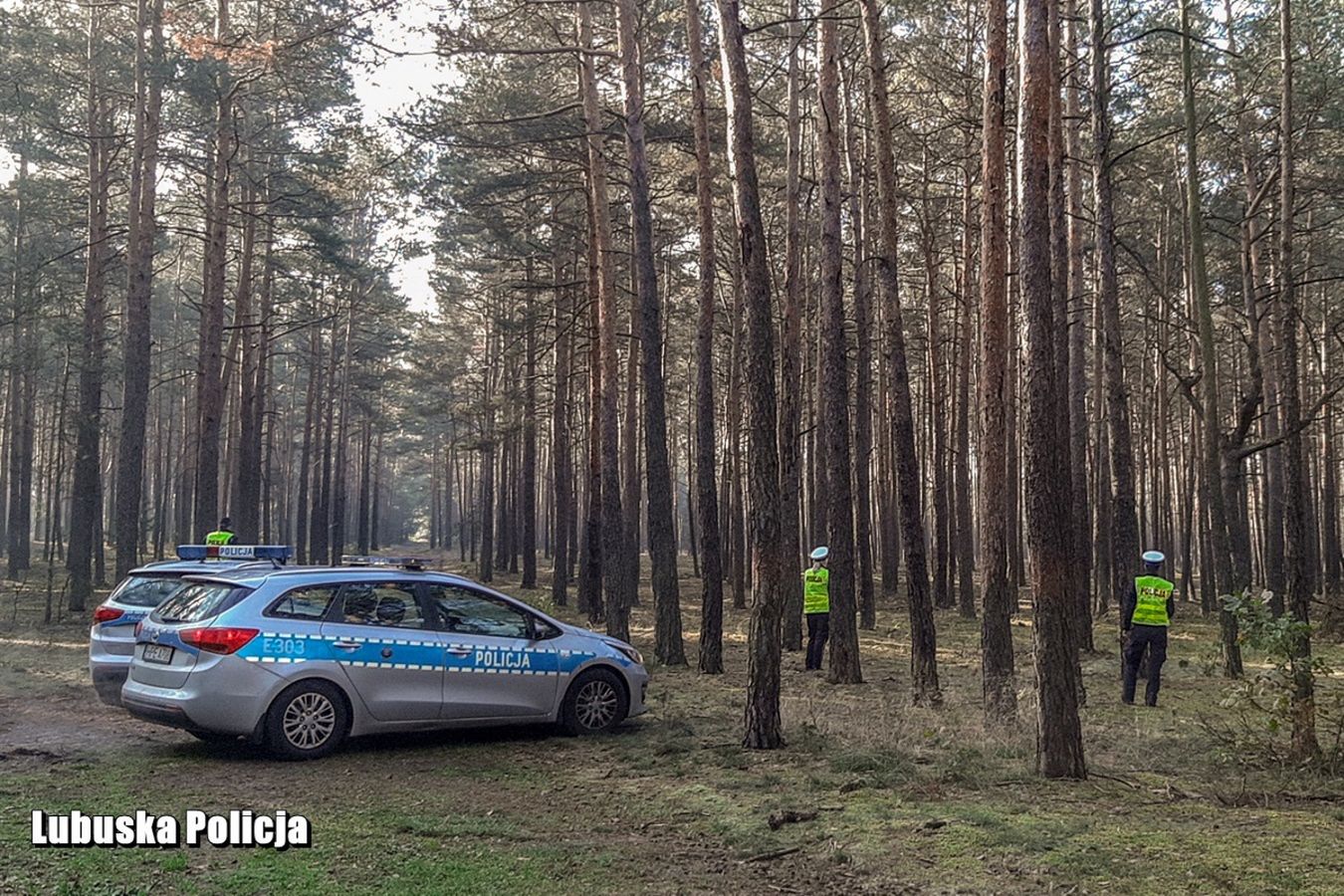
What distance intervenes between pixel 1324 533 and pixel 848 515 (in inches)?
1034

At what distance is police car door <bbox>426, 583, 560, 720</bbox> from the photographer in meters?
9.54

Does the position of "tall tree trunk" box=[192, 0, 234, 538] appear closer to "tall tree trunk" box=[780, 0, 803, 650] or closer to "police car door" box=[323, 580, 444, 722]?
"tall tree trunk" box=[780, 0, 803, 650]

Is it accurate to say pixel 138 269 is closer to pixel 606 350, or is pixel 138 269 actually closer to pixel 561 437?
pixel 606 350

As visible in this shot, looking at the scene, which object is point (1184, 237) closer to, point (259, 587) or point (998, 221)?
point (998, 221)

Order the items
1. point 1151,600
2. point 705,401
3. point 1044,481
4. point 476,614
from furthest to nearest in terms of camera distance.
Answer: point 705,401 < point 1151,600 < point 476,614 < point 1044,481

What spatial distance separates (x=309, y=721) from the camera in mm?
8797

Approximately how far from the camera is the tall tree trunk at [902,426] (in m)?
12.9

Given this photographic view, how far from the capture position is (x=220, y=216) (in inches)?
874

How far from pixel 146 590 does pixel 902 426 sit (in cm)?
893

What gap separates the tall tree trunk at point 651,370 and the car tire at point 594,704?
5.14 m

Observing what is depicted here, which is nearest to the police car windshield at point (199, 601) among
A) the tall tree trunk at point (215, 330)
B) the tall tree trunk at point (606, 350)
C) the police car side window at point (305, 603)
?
the police car side window at point (305, 603)

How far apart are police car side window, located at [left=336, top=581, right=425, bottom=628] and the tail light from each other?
2.67ft

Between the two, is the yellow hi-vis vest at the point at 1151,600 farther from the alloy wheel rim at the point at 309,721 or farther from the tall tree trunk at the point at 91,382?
the tall tree trunk at the point at 91,382

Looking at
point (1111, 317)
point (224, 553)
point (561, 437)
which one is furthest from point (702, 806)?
point (561, 437)
